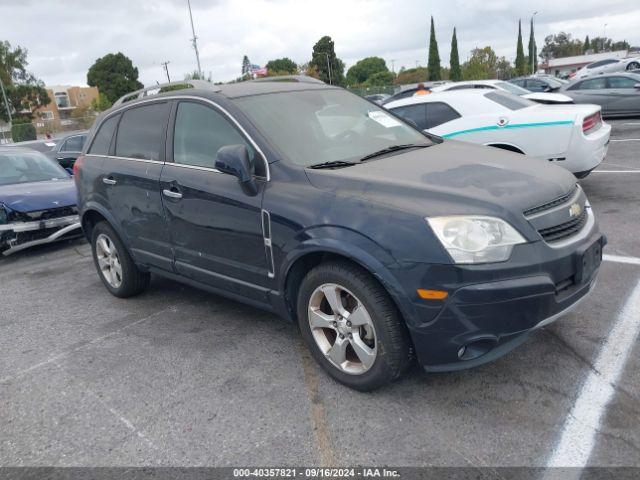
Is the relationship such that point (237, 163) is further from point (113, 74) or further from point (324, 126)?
point (113, 74)

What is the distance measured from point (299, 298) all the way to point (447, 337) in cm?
97

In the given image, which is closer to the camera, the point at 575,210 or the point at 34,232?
the point at 575,210

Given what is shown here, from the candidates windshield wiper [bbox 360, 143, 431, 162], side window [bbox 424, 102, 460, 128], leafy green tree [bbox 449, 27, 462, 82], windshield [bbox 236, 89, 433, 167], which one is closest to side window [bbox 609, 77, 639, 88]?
side window [bbox 424, 102, 460, 128]

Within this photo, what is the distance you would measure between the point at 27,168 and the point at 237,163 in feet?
20.6

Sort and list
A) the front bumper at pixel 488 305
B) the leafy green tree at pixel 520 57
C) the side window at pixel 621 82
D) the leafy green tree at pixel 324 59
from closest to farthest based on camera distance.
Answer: the front bumper at pixel 488 305
the side window at pixel 621 82
the leafy green tree at pixel 324 59
the leafy green tree at pixel 520 57

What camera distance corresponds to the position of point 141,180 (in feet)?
14.3

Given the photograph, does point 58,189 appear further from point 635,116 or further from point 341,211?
point 635,116

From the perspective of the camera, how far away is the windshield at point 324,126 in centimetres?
359

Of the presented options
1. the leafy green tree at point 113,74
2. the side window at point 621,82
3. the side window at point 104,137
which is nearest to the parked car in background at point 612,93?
the side window at point 621,82

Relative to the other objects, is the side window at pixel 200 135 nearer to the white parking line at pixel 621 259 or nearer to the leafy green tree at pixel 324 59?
the white parking line at pixel 621 259

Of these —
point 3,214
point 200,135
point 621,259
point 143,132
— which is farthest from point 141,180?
point 621,259

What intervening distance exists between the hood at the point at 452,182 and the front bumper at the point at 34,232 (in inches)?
202

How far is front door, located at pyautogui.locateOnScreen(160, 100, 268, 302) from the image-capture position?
3.57 m

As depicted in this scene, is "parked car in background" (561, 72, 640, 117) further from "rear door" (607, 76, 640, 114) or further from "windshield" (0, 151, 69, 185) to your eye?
"windshield" (0, 151, 69, 185)
